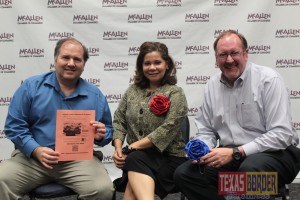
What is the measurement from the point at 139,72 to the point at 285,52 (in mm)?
2040

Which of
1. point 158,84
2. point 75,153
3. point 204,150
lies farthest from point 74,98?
point 204,150

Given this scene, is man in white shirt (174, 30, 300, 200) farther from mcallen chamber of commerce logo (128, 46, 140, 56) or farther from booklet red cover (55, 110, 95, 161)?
mcallen chamber of commerce logo (128, 46, 140, 56)

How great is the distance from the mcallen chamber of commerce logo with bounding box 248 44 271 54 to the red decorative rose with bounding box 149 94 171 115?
6.01 feet

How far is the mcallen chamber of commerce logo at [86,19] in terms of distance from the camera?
4.30 meters

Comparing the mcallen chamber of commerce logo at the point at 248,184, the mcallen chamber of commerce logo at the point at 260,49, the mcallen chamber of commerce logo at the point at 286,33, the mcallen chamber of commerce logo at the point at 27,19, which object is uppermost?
the mcallen chamber of commerce logo at the point at 27,19

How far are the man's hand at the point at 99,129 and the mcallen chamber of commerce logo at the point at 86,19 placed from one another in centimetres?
188

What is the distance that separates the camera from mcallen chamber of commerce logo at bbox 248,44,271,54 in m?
4.33

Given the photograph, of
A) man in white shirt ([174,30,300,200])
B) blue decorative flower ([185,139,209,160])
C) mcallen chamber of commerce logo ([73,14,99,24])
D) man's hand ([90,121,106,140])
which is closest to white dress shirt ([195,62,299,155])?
man in white shirt ([174,30,300,200])

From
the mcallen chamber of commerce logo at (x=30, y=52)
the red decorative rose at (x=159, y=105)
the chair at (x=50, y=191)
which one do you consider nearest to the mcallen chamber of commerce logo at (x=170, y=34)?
the mcallen chamber of commerce logo at (x=30, y=52)

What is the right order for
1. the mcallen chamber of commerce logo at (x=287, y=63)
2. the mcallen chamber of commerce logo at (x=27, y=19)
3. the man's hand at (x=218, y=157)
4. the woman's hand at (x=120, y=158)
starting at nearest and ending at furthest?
the man's hand at (x=218, y=157)
the woman's hand at (x=120, y=158)
the mcallen chamber of commerce logo at (x=27, y=19)
the mcallen chamber of commerce logo at (x=287, y=63)

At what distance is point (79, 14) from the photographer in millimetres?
4301

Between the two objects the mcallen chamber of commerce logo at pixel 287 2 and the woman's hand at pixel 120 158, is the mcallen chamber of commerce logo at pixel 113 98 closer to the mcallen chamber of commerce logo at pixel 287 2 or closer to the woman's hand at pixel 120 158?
the woman's hand at pixel 120 158

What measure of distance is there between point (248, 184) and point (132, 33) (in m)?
2.42

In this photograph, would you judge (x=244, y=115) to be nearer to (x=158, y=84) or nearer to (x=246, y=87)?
(x=246, y=87)
